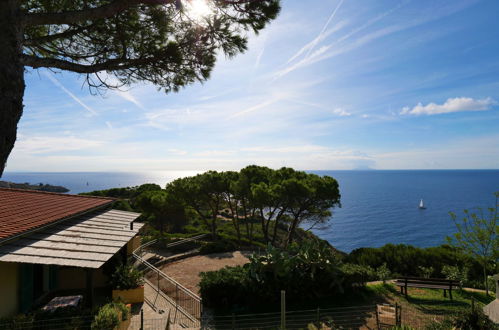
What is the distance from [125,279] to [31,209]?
446cm

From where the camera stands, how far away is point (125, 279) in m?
9.09

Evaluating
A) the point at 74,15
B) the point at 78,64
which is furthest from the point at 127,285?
the point at 74,15

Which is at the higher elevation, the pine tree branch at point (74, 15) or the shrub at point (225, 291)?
the pine tree branch at point (74, 15)

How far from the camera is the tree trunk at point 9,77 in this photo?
343 centimetres

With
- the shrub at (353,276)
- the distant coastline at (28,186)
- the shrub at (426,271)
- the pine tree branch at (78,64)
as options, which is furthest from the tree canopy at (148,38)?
the distant coastline at (28,186)

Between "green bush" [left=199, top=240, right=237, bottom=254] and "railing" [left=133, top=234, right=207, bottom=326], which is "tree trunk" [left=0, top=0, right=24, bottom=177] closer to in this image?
"railing" [left=133, top=234, right=207, bottom=326]

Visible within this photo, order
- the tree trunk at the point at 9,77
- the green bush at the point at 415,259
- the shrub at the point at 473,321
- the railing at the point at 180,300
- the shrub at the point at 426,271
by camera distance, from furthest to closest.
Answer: the green bush at the point at 415,259, the shrub at the point at 426,271, the railing at the point at 180,300, the shrub at the point at 473,321, the tree trunk at the point at 9,77

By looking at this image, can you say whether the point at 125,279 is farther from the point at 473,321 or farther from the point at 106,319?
the point at 473,321

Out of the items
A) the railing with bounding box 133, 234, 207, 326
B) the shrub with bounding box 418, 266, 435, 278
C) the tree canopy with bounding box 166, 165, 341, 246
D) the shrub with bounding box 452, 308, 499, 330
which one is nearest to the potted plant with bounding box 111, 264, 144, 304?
the railing with bounding box 133, 234, 207, 326

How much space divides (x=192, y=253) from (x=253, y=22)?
1521 cm

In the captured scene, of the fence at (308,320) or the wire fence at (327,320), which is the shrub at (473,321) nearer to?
the wire fence at (327,320)

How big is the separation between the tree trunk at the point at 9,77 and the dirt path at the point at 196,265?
9761 millimetres

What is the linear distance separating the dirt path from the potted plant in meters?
2.87

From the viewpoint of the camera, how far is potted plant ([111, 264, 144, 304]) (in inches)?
350
